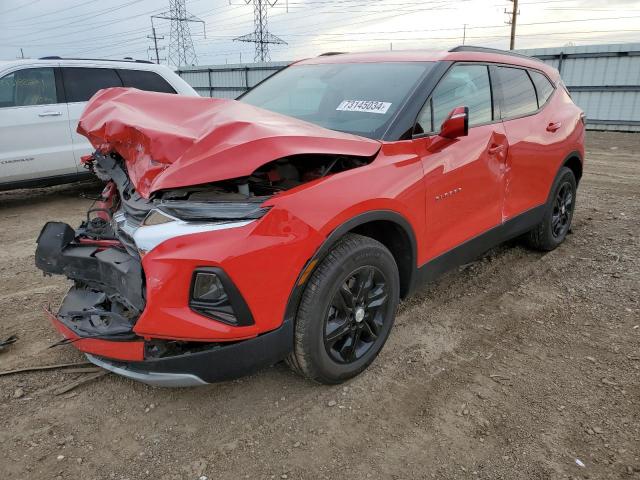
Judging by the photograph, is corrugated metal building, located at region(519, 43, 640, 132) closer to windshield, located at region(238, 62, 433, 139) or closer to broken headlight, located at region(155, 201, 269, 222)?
windshield, located at region(238, 62, 433, 139)

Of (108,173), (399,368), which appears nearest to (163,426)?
(399,368)

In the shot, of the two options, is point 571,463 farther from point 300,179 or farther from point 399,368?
point 300,179

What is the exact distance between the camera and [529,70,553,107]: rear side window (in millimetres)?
4246

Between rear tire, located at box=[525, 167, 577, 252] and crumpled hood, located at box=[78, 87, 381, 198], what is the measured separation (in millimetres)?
2533

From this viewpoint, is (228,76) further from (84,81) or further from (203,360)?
(203,360)

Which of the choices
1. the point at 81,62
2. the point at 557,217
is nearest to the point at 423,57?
the point at 557,217

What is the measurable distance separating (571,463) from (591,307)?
181cm

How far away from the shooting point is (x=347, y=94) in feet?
10.7

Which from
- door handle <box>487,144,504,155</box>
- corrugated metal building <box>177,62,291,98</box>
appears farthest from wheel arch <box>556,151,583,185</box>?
corrugated metal building <box>177,62,291,98</box>

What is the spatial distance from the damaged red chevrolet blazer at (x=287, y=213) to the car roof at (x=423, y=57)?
2 cm

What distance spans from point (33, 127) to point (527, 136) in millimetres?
5764

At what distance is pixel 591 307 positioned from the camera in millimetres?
3701

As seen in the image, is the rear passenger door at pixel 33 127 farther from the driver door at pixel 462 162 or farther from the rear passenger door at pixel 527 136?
the rear passenger door at pixel 527 136

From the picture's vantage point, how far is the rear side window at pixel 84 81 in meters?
6.55
